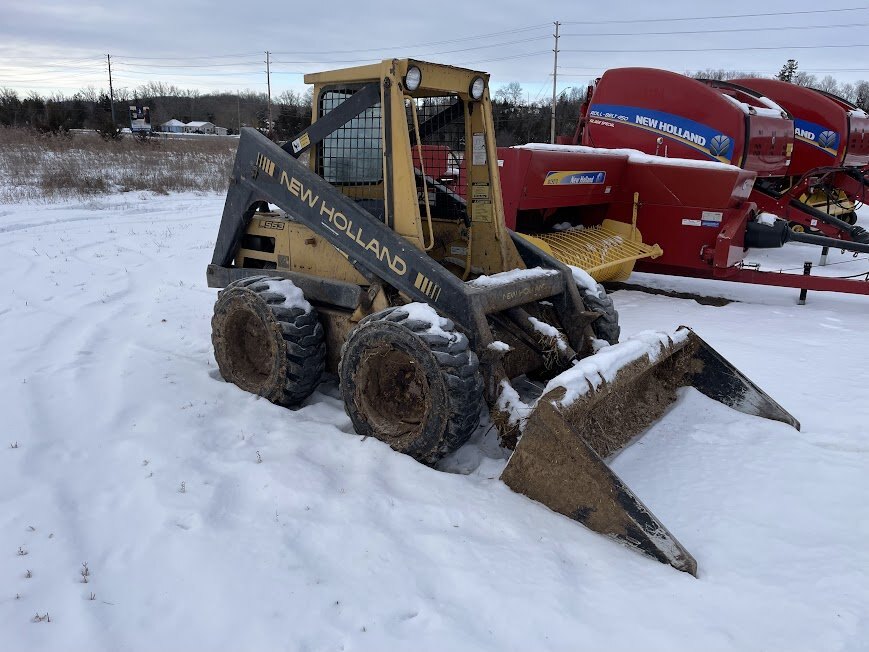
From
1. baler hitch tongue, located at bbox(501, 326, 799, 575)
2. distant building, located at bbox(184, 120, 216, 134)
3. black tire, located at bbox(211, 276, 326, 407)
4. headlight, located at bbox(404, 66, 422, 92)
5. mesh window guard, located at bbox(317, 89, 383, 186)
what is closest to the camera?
baler hitch tongue, located at bbox(501, 326, 799, 575)

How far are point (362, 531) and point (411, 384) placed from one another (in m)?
1.00

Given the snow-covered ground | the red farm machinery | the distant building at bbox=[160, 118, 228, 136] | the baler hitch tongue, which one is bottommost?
the snow-covered ground

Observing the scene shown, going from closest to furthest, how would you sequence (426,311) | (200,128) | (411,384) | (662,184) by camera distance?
(426,311) → (411,384) → (662,184) → (200,128)

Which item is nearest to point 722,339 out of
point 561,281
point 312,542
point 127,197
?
point 561,281

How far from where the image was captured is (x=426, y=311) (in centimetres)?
352

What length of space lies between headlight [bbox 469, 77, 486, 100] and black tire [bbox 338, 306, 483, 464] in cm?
165

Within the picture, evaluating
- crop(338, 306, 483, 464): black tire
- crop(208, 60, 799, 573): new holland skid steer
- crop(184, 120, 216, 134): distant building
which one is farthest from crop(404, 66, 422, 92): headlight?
crop(184, 120, 216, 134): distant building

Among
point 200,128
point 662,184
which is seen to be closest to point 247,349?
point 662,184

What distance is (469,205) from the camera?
4621mm

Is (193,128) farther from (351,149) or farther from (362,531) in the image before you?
(362,531)

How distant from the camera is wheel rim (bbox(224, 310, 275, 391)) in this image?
14.6ft

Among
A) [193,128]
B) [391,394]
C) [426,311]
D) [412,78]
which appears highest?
[193,128]

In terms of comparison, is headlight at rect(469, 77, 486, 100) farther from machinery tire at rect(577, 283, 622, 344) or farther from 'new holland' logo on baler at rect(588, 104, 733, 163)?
'new holland' logo on baler at rect(588, 104, 733, 163)

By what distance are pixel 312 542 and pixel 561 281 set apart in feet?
7.91
